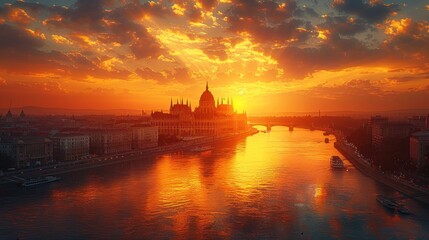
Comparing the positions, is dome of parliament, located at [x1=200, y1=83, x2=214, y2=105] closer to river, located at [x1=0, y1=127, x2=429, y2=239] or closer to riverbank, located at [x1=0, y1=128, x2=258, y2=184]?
riverbank, located at [x1=0, y1=128, x2=258, y2=184]

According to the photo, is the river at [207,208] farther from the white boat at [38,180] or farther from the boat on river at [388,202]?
the white boat at [38,180]

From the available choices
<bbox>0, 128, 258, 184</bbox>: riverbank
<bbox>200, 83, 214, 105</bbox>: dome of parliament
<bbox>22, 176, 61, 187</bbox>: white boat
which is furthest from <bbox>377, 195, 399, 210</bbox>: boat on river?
<bbox>200, 83, 214, 105</bbox>: dome of parliament

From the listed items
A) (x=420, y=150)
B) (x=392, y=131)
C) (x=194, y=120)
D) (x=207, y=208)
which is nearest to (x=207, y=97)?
(x=194, y=120)

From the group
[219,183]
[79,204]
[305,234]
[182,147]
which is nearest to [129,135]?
[182,147]

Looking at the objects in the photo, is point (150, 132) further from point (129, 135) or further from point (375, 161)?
point (375, 161)

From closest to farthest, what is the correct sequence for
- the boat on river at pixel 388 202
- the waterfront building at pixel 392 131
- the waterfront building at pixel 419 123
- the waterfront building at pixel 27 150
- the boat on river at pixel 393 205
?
the boat on river at pixel 393 205
the boat on river at pixel 388 202
the waterfront building at pixel 27 150
the waterfront building at pixel 392 131
the waterfront building at pixel 419 123

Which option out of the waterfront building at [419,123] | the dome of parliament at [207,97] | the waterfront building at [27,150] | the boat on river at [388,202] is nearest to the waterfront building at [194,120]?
the dome of parliament at [207,97]

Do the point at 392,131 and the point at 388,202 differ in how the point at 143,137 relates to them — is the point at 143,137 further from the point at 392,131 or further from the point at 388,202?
the point at 388,202
